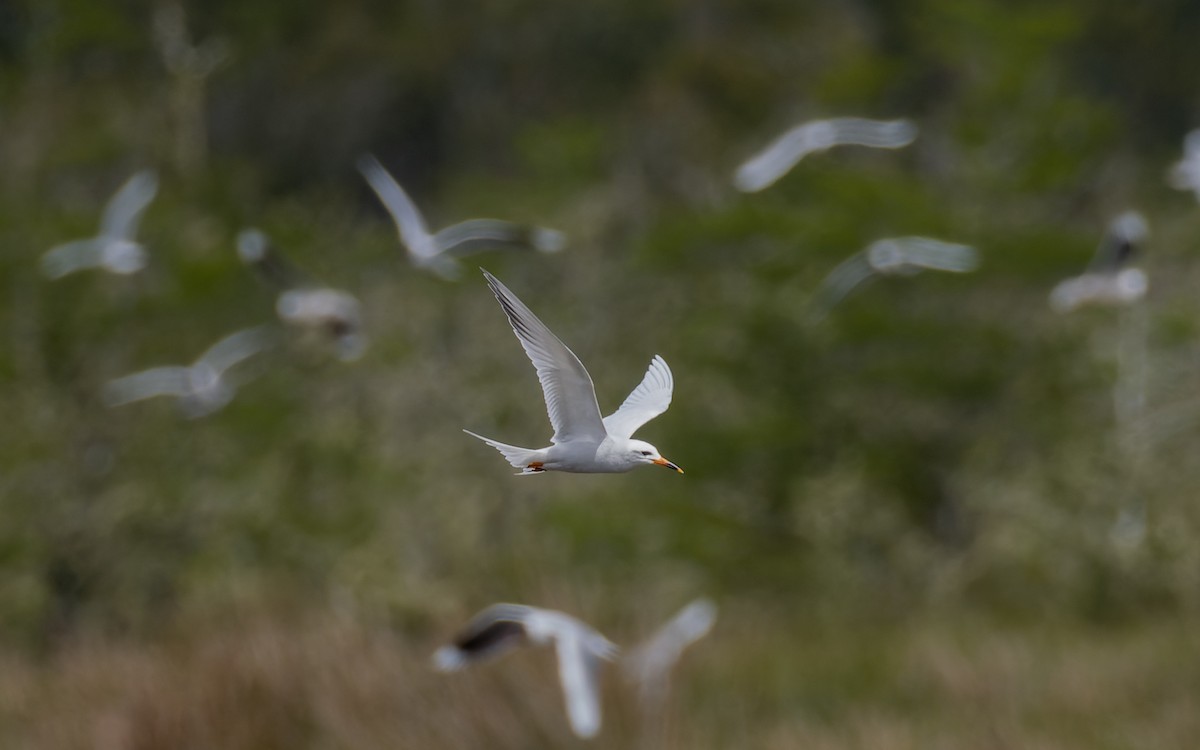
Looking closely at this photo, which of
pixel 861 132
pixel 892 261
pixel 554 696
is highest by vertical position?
pixel 861 132

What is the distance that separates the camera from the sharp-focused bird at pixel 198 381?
11391mm

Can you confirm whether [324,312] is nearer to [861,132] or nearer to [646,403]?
[646,403]

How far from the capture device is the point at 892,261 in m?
9.41

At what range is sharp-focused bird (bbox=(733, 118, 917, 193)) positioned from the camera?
361 inches

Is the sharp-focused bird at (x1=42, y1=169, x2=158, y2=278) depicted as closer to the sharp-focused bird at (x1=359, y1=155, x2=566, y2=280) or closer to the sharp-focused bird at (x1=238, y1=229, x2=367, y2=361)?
the sharp-focused bird at (x1=238, y1=229, x2=367, y2=361)

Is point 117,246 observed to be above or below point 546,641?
below

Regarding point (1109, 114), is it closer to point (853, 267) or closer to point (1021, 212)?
point (1021, 212)

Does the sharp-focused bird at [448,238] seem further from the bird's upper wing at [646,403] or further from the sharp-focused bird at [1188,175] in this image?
the sharp-focused bird at [1188,175]

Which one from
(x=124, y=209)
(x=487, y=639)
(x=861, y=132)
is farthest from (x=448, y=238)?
(x=124, y=209)

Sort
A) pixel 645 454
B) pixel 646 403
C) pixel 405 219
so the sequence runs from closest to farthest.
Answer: pixel 645 454 → pixel 646 403 → pixel 405 219

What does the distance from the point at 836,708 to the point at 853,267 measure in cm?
632

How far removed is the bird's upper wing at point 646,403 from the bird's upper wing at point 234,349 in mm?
8473

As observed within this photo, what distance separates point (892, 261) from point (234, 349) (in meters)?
7.69

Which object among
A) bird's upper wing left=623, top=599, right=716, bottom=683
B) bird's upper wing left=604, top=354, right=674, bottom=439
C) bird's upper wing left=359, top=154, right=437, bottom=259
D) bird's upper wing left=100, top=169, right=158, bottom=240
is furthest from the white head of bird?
bird's upper wing left=100, top=169, right=158, bottom=240
